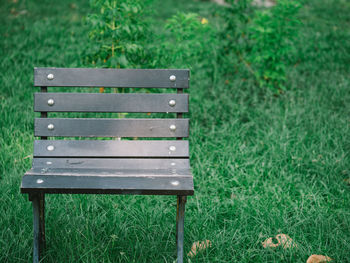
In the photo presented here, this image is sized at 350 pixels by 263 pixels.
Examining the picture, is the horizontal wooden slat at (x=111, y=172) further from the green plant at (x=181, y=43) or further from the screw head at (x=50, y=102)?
the green plant at (x=181, y=43)

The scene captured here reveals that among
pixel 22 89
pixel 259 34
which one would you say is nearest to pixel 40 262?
pixel 22 89

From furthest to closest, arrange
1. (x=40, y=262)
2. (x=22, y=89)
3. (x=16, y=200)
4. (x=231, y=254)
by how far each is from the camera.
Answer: (x=22, y=89) → (x=16, y=200) → (x=231, y=254) → (x=40, y=262)

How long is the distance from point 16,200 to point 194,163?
4.65 ft

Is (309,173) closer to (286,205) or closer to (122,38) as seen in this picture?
(286,205)

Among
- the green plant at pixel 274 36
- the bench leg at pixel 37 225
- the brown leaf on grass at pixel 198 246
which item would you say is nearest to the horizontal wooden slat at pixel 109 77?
the bench leg at pixel 37 225

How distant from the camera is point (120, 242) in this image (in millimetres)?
2340

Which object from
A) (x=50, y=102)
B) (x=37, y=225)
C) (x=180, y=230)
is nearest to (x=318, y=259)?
(x=180, y=230)

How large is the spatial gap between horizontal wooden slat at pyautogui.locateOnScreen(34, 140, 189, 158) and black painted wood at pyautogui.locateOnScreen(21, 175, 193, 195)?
1.00ft

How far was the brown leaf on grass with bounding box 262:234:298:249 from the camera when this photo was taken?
227 centimetres

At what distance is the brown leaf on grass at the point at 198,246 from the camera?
88.7 inches

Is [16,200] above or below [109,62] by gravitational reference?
below

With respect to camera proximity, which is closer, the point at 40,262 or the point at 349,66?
the point at 40,262

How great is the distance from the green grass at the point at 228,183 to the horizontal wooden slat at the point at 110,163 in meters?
0.41

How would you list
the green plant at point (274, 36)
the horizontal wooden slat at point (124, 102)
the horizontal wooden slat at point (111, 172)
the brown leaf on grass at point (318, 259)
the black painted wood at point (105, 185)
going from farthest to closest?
1. the green plant at point (274, 36)
2. the horizontal wooden slat at point (124, 102)
3. the brown leaf on grass at point (318, 259)
4. the horizontal wooden slat at point (111, 172)
5. the black painted wood at point (105, 185)
